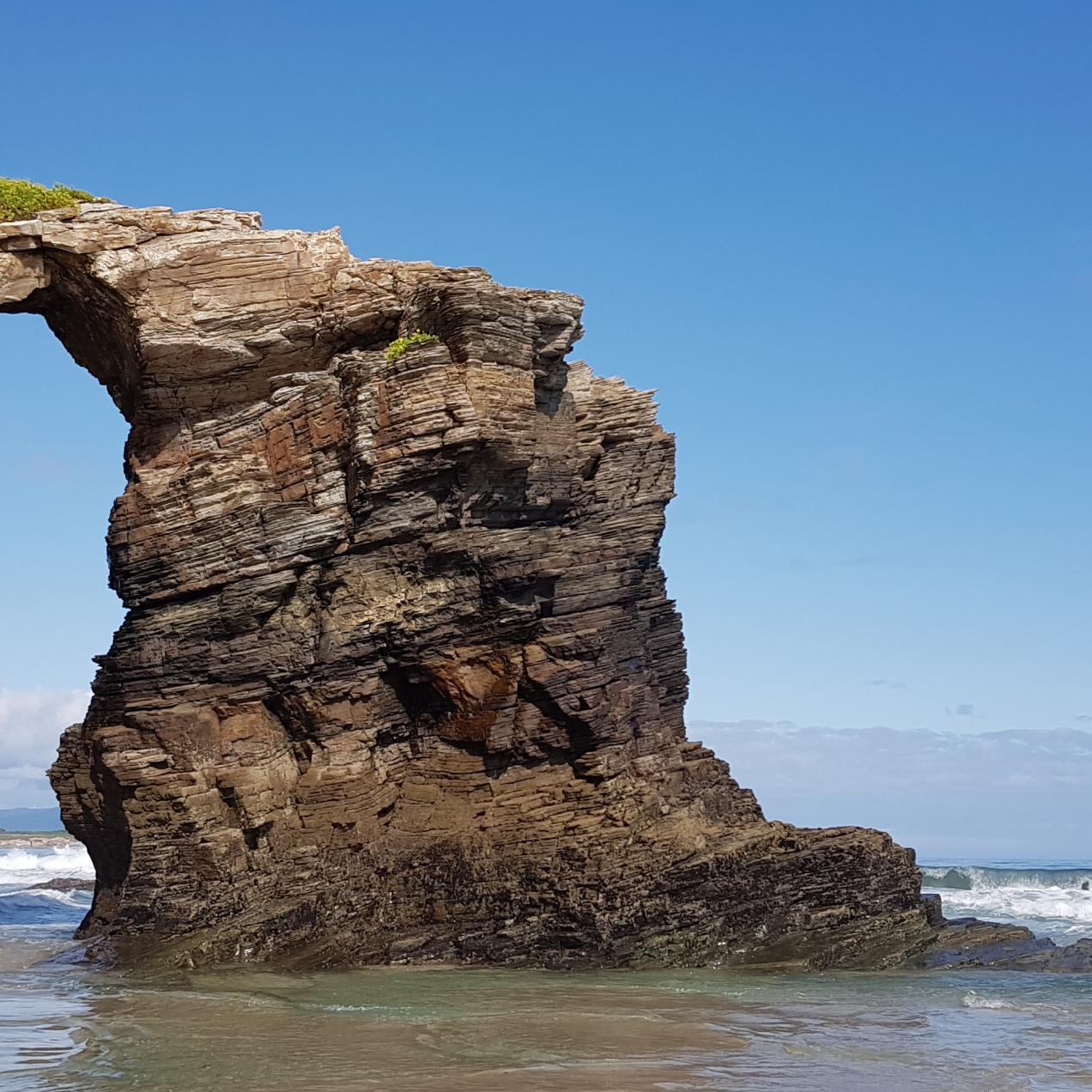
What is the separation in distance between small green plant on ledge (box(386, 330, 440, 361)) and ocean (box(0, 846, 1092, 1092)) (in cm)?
1183

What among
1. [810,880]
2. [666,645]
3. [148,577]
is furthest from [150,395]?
[810,880]

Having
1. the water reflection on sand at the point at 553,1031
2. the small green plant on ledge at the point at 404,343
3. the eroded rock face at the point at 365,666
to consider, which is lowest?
the water reflection on sand at the point at 553,1031

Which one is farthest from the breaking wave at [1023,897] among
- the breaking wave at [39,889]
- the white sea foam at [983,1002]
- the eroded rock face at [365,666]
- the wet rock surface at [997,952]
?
the breaking wave at [39,889]

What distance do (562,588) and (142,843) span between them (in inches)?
383

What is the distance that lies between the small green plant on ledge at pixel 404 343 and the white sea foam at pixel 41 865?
39.5 m

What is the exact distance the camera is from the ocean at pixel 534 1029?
50.2ft

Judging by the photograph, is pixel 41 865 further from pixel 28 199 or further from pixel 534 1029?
pixel 534 1029

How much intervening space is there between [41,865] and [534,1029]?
59455mm

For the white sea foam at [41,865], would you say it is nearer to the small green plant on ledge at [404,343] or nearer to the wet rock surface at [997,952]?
the small green plant on ledge at [404,343]

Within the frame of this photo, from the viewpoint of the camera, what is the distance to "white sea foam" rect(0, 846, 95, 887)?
62.7 m

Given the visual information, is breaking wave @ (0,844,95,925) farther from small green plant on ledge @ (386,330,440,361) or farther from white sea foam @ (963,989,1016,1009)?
white sea foam @ (963,989,1016,1009)

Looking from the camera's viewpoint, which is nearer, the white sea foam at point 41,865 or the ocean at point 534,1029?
the ocean at point 534,1029

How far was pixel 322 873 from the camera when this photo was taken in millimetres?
25406

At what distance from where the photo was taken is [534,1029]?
18.2 m
